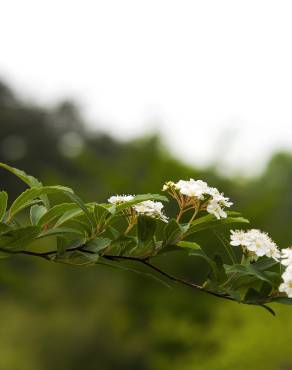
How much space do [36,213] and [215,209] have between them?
0.94ft

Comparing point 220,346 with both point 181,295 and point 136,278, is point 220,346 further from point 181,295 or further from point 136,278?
point 136,278

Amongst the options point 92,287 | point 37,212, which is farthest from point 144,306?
point 37,212

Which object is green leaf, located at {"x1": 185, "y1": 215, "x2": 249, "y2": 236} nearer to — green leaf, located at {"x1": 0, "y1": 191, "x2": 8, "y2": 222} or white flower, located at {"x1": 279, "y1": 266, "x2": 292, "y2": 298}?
white flower, located at {"x1": 279, "y1": 266, "x2": 292, "y2": 298}

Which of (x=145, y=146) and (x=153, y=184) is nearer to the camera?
(x=153, y=184)

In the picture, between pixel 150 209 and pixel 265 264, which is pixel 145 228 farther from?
pixel 265 264

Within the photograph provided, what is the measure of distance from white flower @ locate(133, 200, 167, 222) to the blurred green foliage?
23.4ft

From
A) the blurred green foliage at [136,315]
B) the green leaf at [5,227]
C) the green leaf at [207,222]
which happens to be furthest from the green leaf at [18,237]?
the blurred green foliage at [136,315]

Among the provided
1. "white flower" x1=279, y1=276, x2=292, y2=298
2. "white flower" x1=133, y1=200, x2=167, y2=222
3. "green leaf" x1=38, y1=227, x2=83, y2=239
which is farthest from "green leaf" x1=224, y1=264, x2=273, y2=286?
"green leaf" x1=38, y1=227, x2=83, y2=239

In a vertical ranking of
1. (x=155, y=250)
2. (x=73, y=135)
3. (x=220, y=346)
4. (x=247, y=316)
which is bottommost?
(x=155, y=250)

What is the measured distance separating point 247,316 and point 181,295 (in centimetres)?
104

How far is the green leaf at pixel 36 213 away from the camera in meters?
0.97

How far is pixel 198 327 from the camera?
8.86 m

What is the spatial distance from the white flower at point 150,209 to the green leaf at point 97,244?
8cm

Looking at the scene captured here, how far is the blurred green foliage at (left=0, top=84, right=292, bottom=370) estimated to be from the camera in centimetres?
809
